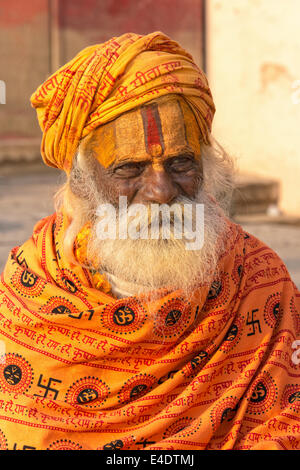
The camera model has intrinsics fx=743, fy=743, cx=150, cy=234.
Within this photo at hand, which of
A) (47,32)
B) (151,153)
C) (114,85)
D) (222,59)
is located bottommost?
(151,153)

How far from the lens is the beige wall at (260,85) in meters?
7.64

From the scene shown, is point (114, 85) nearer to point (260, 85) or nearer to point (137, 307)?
point (137, 307)

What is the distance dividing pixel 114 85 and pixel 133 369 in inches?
38.9

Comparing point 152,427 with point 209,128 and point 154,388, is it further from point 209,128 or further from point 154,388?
point 209,128

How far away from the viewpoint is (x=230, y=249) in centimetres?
282

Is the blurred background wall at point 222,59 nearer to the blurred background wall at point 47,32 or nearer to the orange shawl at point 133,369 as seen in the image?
the blurred background wall at point 47,32

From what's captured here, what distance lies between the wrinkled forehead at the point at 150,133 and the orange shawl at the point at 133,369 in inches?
17.9

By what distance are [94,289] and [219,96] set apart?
6384 mm

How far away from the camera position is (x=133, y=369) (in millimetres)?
Answer: 2592

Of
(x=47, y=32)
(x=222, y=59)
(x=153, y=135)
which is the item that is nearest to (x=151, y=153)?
(x=153, y=135)

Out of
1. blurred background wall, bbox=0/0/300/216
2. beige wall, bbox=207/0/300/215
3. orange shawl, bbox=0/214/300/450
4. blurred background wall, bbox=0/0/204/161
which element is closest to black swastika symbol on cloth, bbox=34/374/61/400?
orange shawl, bbox=0/214/300/450

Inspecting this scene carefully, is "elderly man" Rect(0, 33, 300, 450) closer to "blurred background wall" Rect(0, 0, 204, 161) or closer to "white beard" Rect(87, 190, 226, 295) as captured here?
"white beard" Rect(87, 190, 226, 295)

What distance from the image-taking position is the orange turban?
255 cm

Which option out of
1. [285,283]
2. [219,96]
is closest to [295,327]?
[285,283]
